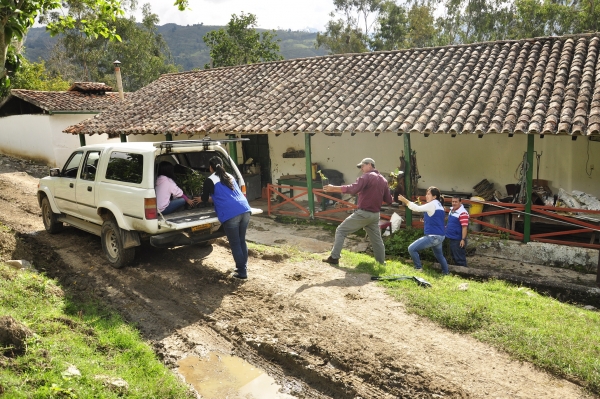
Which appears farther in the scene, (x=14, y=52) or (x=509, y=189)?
(x=509, y=189)

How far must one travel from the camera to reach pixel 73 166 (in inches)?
326

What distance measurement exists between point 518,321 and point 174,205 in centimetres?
496

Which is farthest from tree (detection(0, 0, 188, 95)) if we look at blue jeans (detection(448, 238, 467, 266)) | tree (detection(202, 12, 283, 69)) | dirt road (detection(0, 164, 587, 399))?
tree (detection(202, 12, 283, 69))

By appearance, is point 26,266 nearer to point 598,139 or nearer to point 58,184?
point 58,184

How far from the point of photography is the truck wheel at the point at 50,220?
9.05m

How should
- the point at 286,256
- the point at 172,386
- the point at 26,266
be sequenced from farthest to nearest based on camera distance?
the point at 286,256 → the point at 26,266 → the point at 172,386

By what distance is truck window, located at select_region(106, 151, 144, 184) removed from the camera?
675 centimetres

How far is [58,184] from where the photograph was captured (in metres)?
8.57

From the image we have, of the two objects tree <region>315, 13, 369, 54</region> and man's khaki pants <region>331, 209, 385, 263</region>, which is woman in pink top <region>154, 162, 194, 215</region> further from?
tree <region>315, 13, 369, 54</region>

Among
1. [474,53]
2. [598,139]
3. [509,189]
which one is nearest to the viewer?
[598,139]

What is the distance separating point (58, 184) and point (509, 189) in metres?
9.88

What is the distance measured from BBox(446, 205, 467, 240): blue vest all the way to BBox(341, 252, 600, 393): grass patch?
174 centimetres

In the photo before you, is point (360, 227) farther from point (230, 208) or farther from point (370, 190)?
point (230, 208)

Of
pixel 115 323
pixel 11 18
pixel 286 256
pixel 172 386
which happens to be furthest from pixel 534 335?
pixel 11 18
